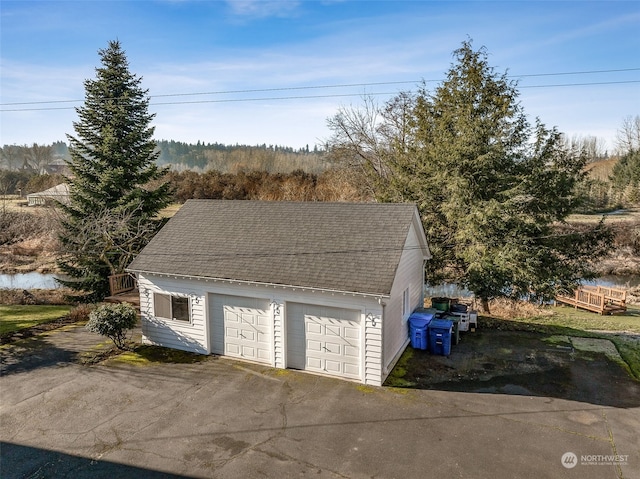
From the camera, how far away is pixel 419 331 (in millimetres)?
12102

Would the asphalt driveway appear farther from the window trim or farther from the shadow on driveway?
the window trim

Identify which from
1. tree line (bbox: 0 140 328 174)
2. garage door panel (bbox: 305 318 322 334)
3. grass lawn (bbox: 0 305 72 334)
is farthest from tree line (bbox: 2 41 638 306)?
tree line (bbox: 0 140 328 174)

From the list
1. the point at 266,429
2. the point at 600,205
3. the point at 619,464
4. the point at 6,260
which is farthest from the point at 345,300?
the point at 600,205

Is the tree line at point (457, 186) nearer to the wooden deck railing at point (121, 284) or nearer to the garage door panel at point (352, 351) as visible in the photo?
the wooden deck railing at point (121, 284)

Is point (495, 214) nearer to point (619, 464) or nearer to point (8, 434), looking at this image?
point (619, 464)

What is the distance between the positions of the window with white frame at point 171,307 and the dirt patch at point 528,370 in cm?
627

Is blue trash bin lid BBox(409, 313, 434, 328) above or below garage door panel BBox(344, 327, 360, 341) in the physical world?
below

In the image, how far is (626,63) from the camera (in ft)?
40.4

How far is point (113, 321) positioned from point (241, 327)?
393 cm

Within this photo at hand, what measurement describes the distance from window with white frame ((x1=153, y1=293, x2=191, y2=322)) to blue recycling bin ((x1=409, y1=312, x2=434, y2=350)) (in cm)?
669

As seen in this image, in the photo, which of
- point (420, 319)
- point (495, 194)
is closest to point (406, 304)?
point (420, 319)

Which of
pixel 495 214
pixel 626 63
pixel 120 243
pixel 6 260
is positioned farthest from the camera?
pixel 6 260

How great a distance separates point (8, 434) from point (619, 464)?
452 inches
